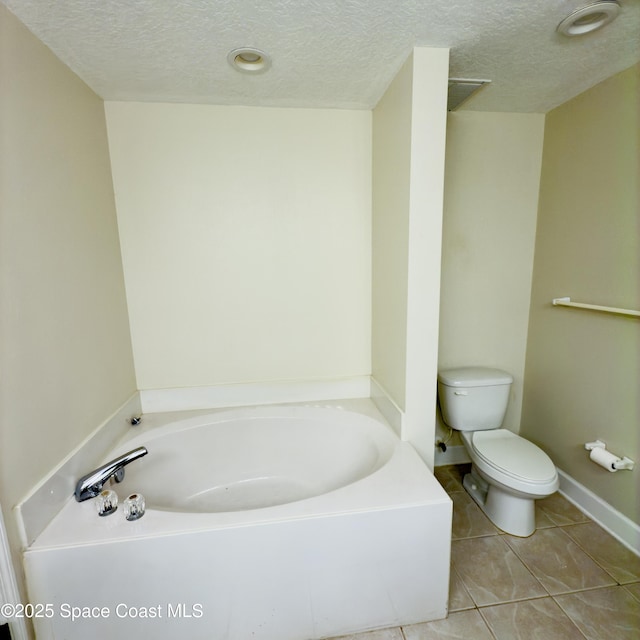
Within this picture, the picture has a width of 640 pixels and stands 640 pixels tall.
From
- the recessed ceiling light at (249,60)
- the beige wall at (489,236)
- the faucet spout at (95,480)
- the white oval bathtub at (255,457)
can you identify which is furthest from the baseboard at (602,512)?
the recessed ceiling light at (249,60)

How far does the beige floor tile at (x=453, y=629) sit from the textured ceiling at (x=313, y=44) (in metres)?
2.14

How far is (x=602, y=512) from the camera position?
1661 millimetres

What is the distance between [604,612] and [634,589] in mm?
214

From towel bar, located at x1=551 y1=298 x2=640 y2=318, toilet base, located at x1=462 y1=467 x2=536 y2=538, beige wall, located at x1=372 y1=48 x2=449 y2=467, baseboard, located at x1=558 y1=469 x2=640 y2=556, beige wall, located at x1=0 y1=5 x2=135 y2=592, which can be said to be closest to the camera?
beige wall, located at x1=0 y1=5 x2=135 y2=592

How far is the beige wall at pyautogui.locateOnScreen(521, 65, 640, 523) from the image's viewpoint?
1482 millimetres

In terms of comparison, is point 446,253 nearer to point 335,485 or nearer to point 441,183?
point 441,183

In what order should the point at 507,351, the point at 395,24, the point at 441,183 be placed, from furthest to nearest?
→ the point at 507,351
the point at 441,183
the point at 395,24

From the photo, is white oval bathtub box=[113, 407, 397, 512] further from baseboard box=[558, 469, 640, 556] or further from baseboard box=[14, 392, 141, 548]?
baseboard box=[558, 469, 640, 556]

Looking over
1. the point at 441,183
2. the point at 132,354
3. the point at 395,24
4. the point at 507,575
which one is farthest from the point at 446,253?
the point at 132,354

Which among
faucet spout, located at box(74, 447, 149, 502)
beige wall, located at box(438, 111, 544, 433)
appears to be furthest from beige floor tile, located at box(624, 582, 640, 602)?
faucet spout, located at box(74, 447, 149, 502)

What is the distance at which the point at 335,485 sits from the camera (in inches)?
67.6

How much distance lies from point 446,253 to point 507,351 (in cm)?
75

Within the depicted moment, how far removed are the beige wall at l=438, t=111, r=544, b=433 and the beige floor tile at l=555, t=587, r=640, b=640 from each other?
3.60 ft

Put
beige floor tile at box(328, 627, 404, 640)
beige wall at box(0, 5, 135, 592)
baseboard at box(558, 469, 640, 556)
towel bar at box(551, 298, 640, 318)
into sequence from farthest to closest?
baseboard at box(558, 469, 640, 556), towel bar at box(551, 298, 640, 318), beige floor tile at box(328, 627, 404, 640), beige wall at box(0, 5, 135, 592)
